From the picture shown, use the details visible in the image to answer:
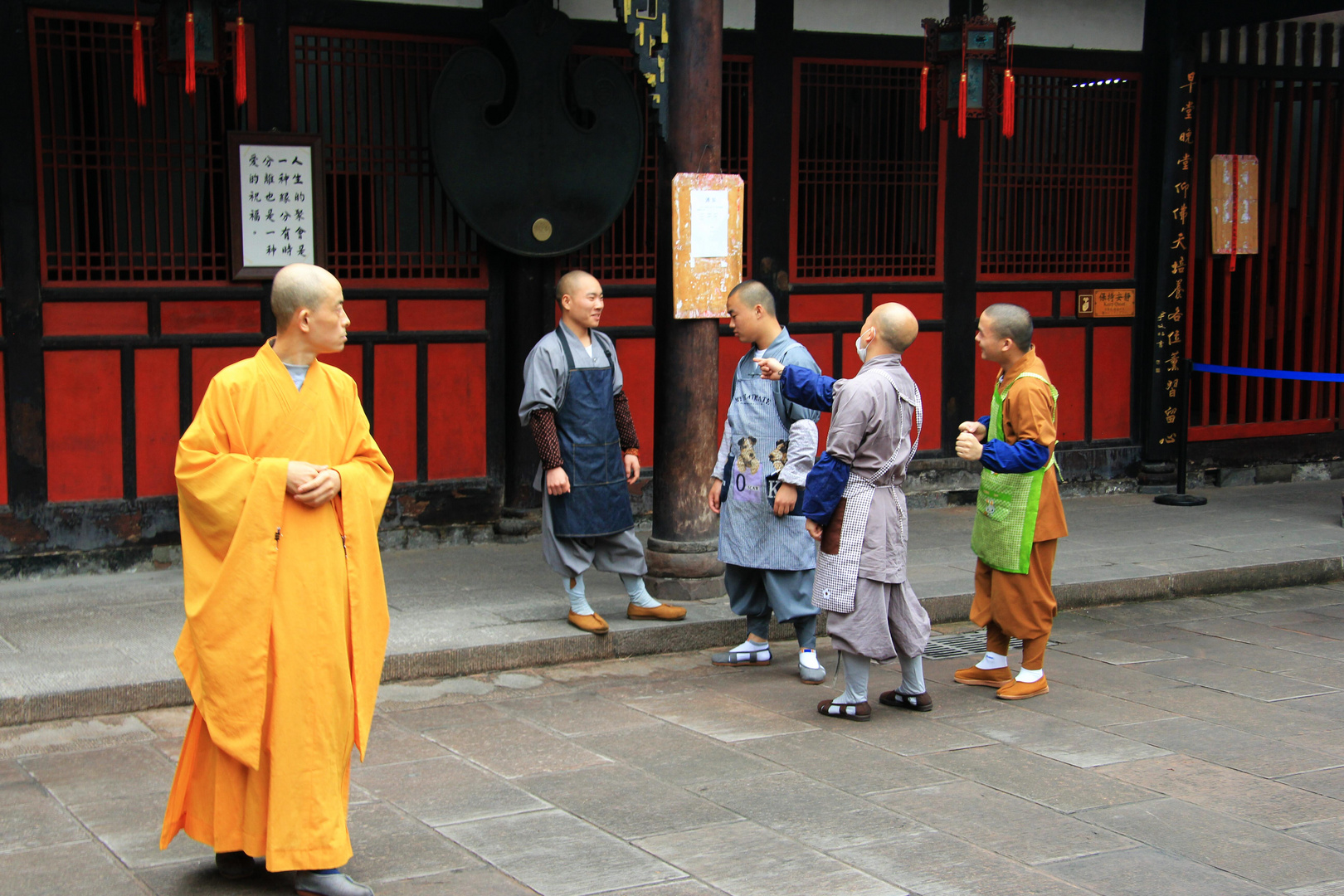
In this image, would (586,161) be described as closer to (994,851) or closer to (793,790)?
(793,790)

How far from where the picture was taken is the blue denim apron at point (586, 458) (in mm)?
6566

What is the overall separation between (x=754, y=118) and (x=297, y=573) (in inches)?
248

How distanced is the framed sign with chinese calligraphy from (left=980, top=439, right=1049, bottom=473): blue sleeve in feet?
13.8

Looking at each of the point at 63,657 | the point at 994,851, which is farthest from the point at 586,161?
the point at 994,851

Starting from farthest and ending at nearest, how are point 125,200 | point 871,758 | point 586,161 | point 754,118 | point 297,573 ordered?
1. point 754,118
2. point 586,161
3. point 125,200
4. point 871,758
5. point 297,573

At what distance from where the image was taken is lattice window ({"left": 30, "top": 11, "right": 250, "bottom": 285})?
24.8 feet

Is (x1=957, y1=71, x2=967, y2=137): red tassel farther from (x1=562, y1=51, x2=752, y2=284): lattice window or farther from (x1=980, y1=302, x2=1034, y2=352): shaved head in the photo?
(x1=980, y1=302, x2=1034, y2=352): shaved head

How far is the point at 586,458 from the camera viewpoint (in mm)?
6602

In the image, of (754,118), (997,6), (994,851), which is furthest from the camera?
(997,6)

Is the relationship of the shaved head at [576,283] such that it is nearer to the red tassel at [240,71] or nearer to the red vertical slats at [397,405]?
the red vertical slats at [397,405]

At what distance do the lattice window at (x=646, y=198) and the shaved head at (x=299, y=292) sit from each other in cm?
505

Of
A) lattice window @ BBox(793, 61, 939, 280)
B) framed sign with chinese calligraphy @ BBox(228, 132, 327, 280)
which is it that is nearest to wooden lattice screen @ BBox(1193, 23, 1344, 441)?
lattice window @ BBox(793, 61, 939, 280)

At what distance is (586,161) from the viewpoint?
875 cm

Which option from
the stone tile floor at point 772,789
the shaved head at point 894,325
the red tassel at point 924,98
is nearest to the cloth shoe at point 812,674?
the stone tile floor at point 772,789
